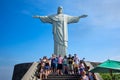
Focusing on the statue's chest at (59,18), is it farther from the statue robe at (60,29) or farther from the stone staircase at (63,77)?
the stone staircase at (63,77)

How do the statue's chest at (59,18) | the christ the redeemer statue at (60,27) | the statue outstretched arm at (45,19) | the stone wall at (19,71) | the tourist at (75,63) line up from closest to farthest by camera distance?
the tourist at (75,63)
the stone wall at (19,71)
the christ the redeemer statue at (60,27)
the statue's chest at (59,18)
the statue outstretched arm at (45,19)

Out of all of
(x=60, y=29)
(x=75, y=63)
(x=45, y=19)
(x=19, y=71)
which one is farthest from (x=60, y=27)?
(x=75, y=63)

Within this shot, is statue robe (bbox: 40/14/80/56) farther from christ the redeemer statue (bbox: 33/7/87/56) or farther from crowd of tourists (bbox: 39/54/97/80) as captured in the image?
crowd of tourists (bbox: 39/54/97/80)

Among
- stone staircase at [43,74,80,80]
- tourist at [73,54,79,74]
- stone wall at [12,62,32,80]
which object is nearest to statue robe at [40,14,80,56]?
stone wall at [12,62,32,80]

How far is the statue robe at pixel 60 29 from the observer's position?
1209 inches

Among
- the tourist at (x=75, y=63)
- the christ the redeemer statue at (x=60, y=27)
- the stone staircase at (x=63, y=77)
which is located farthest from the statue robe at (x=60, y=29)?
the stone staircase at (x=63, y=77)

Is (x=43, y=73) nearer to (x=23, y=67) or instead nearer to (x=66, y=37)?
(x=23, y=67)

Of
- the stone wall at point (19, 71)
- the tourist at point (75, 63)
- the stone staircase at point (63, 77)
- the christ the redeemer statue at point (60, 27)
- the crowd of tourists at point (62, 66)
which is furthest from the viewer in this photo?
the christ the redeemer statue at point (60, 27)

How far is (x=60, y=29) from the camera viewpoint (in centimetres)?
3100

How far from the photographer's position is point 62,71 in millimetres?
21359

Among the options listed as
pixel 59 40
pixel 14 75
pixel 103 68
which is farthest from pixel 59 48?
pixel 103 68

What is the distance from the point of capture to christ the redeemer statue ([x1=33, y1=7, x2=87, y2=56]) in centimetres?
3072

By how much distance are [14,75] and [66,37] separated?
6449 millimetres

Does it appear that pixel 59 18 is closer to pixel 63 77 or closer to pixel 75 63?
pixel 75 63
